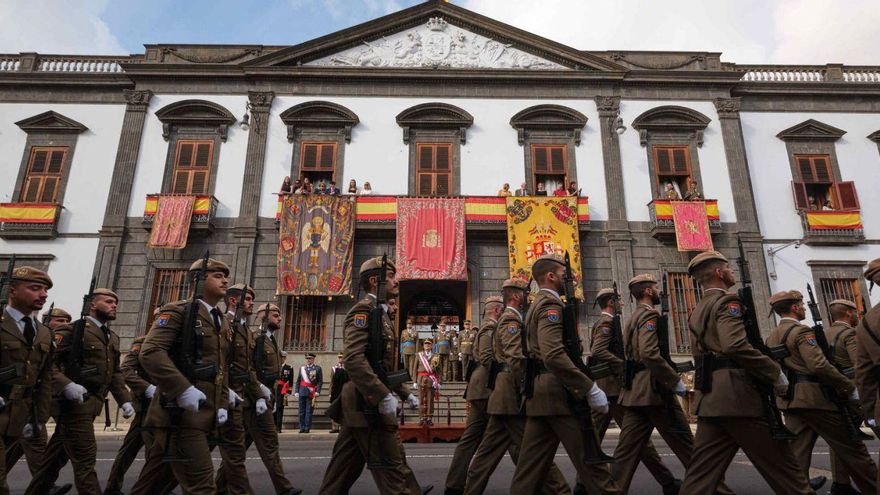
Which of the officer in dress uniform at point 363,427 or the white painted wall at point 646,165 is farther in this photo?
the white painted wall at point 646,165

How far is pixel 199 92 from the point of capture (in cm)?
1855

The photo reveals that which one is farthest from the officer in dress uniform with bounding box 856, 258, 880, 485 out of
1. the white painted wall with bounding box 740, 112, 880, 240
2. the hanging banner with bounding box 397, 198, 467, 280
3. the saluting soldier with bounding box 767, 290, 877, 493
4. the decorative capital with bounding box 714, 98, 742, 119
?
the decorative capital with bounding box 714, 98, 742, 119

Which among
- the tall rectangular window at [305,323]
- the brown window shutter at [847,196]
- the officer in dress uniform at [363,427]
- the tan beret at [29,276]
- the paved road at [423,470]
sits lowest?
the paved road at [423,470]

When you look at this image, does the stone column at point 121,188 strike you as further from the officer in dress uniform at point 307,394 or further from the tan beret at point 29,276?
the tan beret at point 29,276

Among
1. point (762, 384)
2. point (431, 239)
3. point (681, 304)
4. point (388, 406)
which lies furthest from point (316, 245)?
point (762, 384)

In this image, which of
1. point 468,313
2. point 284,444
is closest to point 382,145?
point 468,313

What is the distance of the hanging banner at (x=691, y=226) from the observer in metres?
16.8

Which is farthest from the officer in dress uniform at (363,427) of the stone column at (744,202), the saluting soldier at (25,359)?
the stone column at (744,202)

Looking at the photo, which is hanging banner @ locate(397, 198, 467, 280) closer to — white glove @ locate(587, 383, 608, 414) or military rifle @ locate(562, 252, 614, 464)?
military rifle @ locate(562, 252, 614, 464)

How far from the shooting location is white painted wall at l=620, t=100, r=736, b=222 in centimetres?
1780

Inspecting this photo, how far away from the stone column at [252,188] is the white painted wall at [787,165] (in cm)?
1548

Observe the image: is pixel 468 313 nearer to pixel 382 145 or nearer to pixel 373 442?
pixel 382 145

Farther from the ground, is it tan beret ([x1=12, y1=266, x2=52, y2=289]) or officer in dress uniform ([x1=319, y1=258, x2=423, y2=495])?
tan beret ([x1=12, y1=266, x2=52, y2=289])

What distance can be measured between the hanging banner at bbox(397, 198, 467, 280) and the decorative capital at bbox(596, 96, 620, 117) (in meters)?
5.70
